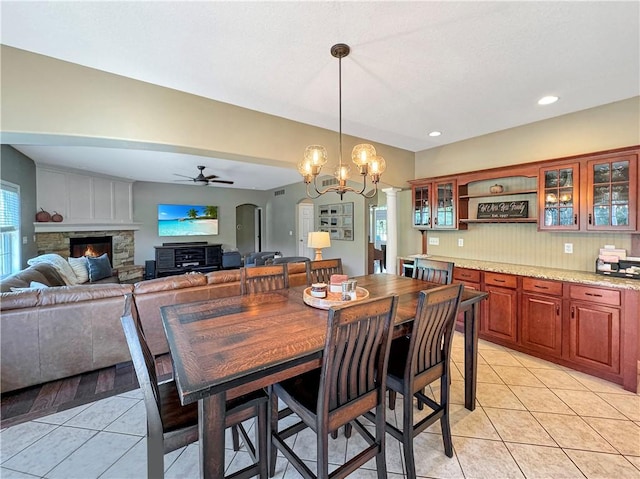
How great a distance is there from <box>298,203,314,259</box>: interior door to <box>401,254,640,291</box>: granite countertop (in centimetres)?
511

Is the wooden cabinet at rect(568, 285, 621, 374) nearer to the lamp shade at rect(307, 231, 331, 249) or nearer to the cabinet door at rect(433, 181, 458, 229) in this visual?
the cabinet door at rect(433, 181, 458, 229)

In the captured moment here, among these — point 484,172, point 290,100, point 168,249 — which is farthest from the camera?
point 168,249

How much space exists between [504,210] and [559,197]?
0.62 metres

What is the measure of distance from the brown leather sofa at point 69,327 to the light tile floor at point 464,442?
1.86ft

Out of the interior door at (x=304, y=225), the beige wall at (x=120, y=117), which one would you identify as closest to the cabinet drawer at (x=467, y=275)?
the beige wall at (x=120, y=117)

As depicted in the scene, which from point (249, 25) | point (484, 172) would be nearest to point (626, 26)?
point (484, 172)

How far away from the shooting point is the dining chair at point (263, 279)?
247cm

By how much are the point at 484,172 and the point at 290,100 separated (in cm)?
264

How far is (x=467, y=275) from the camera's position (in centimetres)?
358

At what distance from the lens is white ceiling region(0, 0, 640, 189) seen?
165 centimetres

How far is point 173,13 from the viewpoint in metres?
1.66

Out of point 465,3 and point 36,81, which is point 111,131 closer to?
point 36,81

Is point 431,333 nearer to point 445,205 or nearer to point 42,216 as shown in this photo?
point 445,205

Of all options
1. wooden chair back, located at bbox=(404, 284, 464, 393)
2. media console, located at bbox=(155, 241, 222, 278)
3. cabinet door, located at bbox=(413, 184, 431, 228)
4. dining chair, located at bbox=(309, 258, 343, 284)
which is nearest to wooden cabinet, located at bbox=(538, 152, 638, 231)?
cabinet door, located at bbox=(413, 184, 431, 228)
